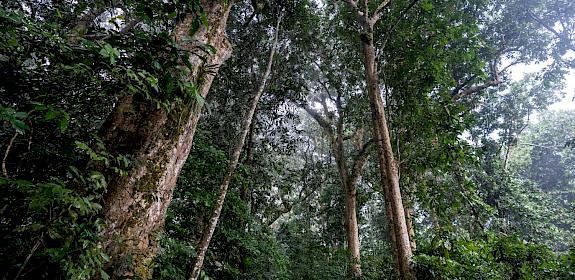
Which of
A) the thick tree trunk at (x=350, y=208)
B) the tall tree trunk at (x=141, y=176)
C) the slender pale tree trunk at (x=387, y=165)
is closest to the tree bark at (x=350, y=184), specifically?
the thick tree trunk at (x=350, y=208)

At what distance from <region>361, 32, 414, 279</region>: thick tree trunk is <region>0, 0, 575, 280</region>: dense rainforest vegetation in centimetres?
2

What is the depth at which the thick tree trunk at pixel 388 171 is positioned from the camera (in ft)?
14.1

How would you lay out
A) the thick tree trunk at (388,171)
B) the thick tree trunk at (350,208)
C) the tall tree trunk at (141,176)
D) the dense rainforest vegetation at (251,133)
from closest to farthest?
the dense rainforest vegetation at (251,133), the tall tree trunk at (141,176), the thick tree trunk at (388,171), the thick tree trunk at (350,208)

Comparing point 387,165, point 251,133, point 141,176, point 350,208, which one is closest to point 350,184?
point 350,208

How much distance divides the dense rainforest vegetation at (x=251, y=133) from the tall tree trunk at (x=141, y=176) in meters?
0.01

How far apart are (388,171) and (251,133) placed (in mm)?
3129

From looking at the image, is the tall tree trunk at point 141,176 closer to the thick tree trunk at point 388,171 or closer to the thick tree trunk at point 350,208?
the thick tree trunk at point 388,171

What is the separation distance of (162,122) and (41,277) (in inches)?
46.3

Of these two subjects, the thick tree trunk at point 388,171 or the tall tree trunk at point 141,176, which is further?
the thick tree trunk at point 388,171

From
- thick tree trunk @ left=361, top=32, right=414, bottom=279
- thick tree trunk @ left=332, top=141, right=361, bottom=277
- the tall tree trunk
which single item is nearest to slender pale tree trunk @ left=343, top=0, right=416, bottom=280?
thick tree trunk @ left=361, top=32, right=414, bottom=279

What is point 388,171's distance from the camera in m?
4.84

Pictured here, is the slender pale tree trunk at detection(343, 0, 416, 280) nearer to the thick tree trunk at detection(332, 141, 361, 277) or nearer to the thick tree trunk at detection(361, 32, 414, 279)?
the thick tree trunk at detection(361, 32, 414, 279)

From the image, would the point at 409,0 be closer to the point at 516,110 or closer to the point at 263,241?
the point at 263,241

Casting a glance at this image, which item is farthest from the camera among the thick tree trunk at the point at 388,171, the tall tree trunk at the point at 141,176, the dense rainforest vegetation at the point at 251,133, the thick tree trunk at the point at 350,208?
the thick tree trunk at the point at 350,208
